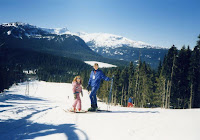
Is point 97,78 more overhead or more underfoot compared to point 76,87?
more overhead

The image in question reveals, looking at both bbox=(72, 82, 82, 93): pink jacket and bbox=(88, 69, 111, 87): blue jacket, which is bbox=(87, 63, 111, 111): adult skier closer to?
bbox=(88, 69, 111, 87): blue jacket

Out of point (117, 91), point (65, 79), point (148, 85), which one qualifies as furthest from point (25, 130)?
point (65, 79)

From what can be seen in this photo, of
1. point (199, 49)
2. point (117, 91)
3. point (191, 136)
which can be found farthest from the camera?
point (117, 91)

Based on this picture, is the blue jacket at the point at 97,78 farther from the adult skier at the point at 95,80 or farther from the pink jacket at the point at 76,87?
the pink jacket at the point at 76,87

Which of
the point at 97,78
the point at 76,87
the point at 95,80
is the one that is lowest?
the point at 76,87

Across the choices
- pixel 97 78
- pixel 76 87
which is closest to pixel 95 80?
pixel 97 78

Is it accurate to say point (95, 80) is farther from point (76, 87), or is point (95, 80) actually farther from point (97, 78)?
point (76, 87)

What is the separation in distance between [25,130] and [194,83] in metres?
29.5

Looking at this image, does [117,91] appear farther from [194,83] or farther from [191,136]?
[191,136]

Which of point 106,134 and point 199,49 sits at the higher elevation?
point 199,49

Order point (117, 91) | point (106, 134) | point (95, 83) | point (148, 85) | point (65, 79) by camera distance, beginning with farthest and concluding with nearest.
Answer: point (65, 79)
point (117, 91)
point (148, 85)
point (95, 83)
point (106, 134)

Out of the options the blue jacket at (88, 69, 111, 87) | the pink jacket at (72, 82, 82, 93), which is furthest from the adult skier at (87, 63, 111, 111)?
the pink jacket at (72, 82, 82, 93)

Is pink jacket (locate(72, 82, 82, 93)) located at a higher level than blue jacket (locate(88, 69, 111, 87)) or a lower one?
lower

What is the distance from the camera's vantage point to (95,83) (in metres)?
9.33
